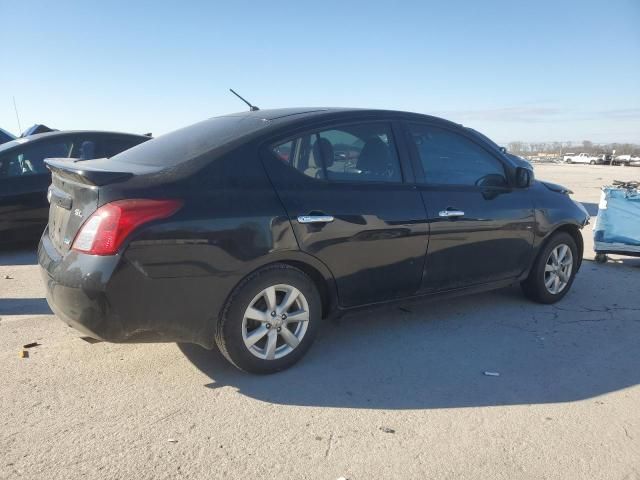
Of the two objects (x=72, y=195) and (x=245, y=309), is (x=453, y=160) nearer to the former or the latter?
(x=245, y=309)

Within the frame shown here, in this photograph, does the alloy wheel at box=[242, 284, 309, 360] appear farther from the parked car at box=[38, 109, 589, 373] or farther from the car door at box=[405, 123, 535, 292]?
the car door at box=[405, 123, 535, 292]

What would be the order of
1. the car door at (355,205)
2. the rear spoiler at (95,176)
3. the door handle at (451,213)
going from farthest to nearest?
the door handle at (451,213)
the car door at (355,205)
the rear spoiler at (95,176)

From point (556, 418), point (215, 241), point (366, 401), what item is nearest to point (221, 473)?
point (366, 401)

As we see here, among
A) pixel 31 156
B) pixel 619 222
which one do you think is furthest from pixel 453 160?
pixel 31 156

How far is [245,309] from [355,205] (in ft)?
3.42

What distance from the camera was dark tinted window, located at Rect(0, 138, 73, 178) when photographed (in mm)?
6969

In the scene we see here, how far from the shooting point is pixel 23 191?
22.6 ft

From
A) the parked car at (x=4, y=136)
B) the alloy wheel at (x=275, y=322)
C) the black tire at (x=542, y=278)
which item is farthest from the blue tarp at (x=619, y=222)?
the parked car at (x=4, y=136)

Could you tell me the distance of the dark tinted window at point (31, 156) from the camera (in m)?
6.97

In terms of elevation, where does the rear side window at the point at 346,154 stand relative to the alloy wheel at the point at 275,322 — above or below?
above

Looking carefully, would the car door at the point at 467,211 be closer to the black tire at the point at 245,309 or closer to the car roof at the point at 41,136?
the black tire at the point at 245,309

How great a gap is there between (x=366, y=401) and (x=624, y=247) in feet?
16.2

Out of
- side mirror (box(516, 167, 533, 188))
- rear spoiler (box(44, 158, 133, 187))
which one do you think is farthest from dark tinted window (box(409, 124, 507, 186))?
rear spoiler (box(44, 158, 133, 187))

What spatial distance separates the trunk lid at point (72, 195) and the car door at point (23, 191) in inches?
146
